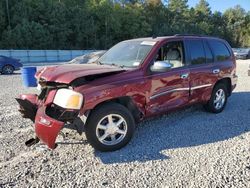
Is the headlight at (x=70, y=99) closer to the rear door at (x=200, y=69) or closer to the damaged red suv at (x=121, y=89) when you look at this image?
the damaged red suv at (x=121, y=89)

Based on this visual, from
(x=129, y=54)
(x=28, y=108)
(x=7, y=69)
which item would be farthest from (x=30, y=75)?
(x=7, y=69)

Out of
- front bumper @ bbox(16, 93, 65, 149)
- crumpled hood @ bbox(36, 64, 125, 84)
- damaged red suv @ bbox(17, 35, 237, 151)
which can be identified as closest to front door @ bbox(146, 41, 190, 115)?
damaged red suv @ bbox(17, 35, 237, 151)

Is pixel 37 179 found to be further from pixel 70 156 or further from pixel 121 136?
pixel 121 136

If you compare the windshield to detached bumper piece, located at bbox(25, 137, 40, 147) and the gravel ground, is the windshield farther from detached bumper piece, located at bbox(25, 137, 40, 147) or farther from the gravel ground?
detached bumper piece, located at bbox(25, 137, 40, 147)

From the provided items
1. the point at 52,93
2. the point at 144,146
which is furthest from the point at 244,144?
the point at 52,93

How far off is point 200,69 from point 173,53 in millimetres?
711

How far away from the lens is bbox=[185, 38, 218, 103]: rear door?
6.02 metres

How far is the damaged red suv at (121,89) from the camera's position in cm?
430

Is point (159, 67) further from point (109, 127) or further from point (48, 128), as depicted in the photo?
point (48, 128)

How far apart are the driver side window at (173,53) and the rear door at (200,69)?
0.59 feet

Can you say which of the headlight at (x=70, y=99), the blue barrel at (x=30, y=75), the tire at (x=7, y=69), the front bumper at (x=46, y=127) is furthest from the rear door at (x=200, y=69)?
the tire at (x=7, y=69)

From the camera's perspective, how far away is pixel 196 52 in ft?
20.4

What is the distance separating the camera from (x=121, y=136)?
15.4ft

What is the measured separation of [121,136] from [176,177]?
1234mm
